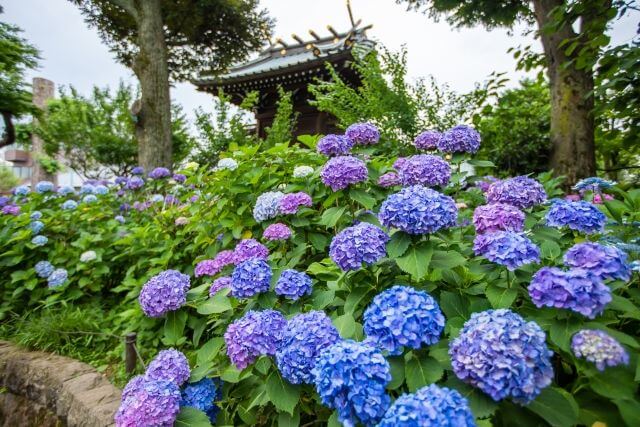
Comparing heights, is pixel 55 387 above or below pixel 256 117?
below

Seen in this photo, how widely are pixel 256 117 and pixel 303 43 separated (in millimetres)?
3318

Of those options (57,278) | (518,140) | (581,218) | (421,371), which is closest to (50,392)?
(57,278)

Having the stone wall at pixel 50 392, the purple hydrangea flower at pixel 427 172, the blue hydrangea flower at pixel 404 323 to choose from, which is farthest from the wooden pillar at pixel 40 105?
the blue hydrangea flower at pixel 404 323

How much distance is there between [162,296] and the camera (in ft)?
4.48

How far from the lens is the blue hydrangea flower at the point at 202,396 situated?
3.78 feet

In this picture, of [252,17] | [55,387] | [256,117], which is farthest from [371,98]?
[252,17]

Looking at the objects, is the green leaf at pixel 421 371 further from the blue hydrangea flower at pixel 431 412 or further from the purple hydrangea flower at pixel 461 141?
the purple hydrangea flower at pixel 461 141

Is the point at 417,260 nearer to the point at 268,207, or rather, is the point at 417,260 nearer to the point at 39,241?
the point at 268,207

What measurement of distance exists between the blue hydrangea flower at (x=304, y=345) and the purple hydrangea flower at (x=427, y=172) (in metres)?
0.72

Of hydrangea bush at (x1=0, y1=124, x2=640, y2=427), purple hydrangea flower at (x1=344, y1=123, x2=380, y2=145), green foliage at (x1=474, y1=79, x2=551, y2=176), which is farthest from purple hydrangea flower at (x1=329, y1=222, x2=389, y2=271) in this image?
green foliage at (x1=474, y1=79, x2=551, y2=176)

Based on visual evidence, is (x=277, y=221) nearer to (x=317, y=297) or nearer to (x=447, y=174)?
(x=317, y=297)

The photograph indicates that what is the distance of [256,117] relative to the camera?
415 inches

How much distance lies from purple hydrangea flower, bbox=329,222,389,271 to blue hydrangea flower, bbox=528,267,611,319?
397 millimetres

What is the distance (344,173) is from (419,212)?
0.48 m
